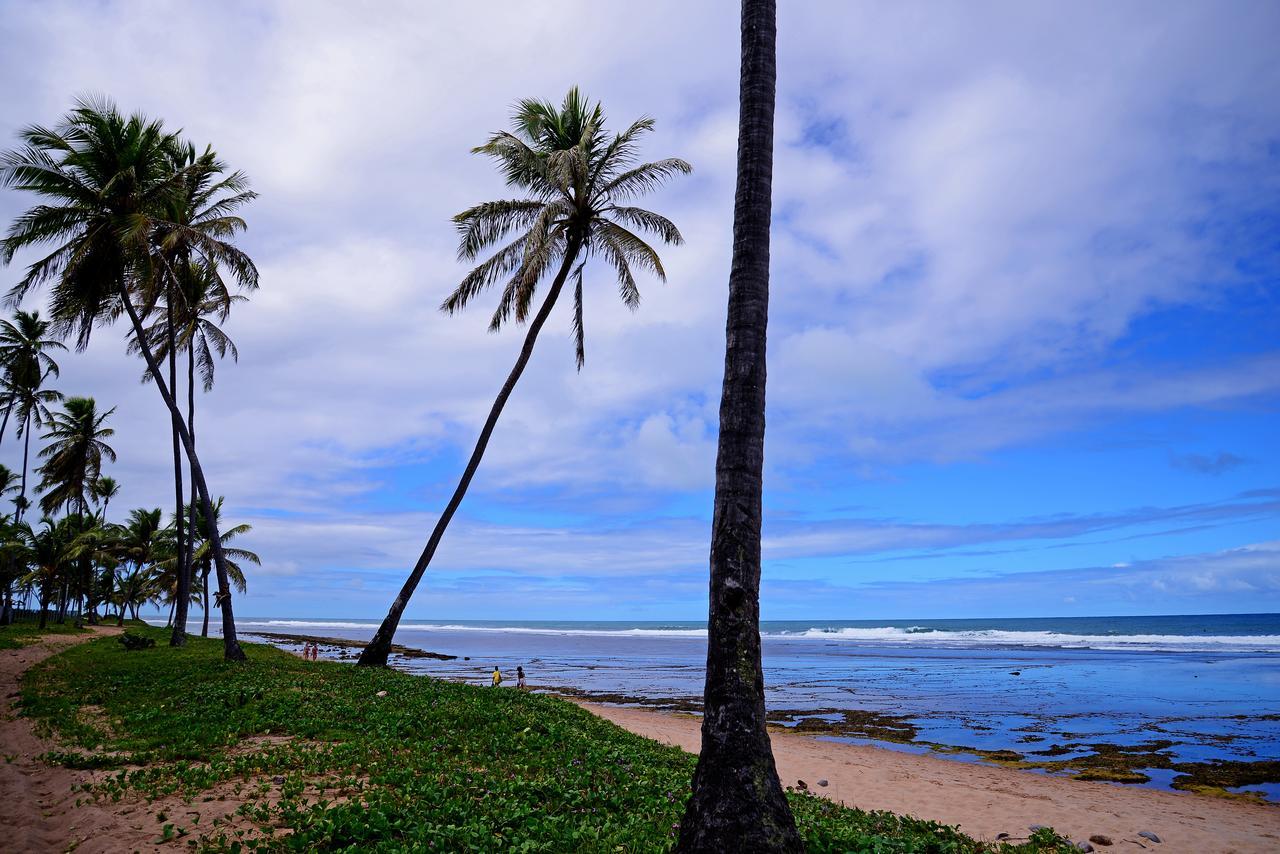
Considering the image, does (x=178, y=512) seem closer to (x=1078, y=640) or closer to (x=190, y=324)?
(x=190, y=324)

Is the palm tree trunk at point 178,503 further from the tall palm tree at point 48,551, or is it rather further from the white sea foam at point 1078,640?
the white sea foam at point 1078,640

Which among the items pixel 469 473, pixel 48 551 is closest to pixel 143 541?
pixel 48 551

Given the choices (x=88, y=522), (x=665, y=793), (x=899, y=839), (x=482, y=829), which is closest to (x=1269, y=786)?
(x=899, y=839)

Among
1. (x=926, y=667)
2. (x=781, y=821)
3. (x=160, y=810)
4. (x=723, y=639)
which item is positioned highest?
(x=723, y=639)

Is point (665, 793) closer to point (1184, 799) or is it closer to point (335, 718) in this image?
point (335, 718)

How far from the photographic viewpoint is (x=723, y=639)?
5848 millimetres

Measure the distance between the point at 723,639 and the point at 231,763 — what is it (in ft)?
23.0

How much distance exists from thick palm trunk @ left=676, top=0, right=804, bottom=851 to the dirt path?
231 inches

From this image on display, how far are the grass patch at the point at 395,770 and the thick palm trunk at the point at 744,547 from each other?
1.31m

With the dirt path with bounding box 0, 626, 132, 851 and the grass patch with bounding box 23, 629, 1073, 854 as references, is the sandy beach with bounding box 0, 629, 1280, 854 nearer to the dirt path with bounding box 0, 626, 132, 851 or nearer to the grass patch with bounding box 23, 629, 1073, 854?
the dirt path with bounding box 0, 626, 132, 851

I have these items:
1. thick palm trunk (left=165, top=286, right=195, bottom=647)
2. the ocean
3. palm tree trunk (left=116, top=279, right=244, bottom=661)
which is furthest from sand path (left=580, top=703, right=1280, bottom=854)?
thick palm trunk (left=165, top=286, right=195, bottom=647)

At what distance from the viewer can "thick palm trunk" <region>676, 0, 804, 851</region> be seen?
5469mm

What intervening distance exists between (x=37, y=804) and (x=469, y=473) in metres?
12.7

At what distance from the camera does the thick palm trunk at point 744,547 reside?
215 inches
